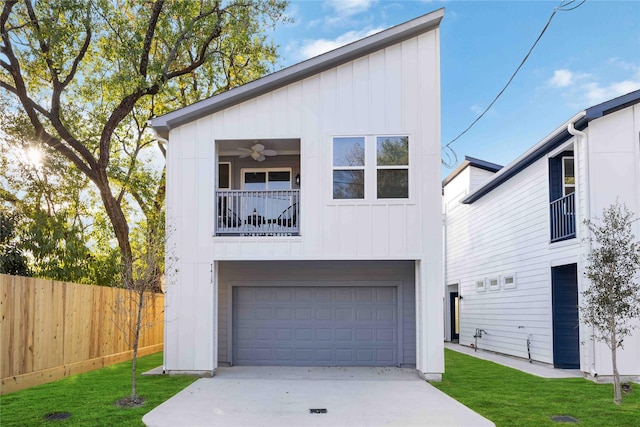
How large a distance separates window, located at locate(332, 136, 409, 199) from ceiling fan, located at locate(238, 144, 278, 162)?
6.69 ft

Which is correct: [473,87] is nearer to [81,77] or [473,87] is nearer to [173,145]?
[173,145]

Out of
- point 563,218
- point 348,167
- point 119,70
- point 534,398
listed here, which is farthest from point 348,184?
point 119,70

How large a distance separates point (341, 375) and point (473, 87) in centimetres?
1345

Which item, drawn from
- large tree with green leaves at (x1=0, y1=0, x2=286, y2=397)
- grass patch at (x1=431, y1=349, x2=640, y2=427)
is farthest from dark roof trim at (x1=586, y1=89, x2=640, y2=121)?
large tree with green leaves at (x1=0, y1=0, x2=286, y2=397)

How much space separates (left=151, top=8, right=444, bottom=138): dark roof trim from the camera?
11086 millimetres

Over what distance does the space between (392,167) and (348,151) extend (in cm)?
99

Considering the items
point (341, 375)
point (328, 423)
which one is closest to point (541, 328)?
point (341, 375)

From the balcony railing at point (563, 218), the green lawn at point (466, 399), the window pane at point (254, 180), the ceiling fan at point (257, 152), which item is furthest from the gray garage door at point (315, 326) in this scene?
the balcony railing at point (563, 218)

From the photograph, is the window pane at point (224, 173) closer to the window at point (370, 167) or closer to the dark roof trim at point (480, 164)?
the window at point (370, 167)

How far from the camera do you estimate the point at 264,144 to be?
12297 mm

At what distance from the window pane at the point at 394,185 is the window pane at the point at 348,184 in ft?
1.37

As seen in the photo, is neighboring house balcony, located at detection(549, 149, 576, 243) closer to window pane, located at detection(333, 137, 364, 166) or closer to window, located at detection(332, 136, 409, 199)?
window, located at detection(332, 136, 409, 199)

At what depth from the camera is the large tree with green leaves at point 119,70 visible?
50.4ft

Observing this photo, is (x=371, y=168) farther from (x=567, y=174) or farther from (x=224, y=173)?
(x=567, y=174)
